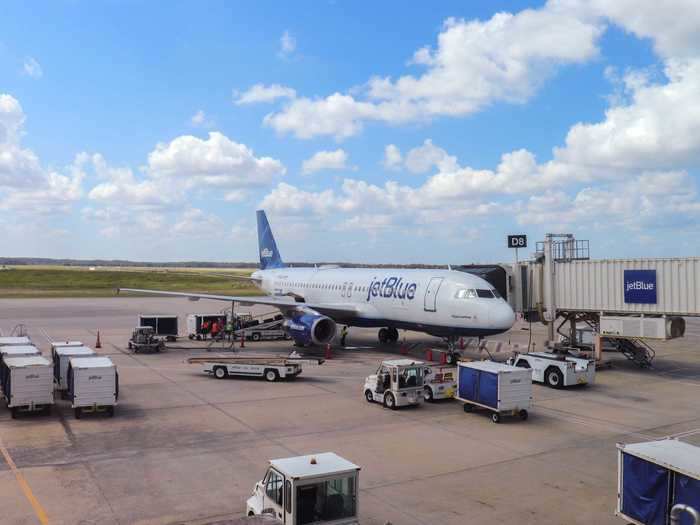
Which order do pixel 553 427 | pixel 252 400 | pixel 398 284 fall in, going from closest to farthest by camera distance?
pixel 553 427 < pixel 252 400 < pixel 398 284

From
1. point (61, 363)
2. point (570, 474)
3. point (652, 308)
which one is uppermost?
point (652, 308)

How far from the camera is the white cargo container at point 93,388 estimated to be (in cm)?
1844

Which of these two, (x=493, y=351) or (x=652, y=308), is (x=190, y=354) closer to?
(x=493, y=351)

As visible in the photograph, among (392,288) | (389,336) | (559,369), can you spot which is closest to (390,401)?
(559,369)

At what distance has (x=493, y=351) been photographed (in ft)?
112

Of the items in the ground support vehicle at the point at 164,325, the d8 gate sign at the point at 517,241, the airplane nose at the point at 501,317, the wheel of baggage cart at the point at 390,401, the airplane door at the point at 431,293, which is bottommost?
the wheel of baggage cart at the point at 390,401

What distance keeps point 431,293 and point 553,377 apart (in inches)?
279

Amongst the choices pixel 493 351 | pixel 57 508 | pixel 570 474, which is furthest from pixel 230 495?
pixel 493 351

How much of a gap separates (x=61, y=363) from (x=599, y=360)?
76.5 ft

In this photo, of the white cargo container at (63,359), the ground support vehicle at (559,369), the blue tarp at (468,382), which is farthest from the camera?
the ground support vehicle at (559,369)

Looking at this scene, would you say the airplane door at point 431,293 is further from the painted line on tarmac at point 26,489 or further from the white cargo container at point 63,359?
the painted line on tarmac at point 26,489

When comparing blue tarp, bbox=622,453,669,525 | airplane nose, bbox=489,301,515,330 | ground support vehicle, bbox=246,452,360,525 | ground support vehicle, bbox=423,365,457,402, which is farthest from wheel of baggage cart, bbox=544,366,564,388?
ground support vehicle, bbox=246,452,360,525

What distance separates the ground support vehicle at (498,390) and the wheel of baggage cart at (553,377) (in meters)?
5.60

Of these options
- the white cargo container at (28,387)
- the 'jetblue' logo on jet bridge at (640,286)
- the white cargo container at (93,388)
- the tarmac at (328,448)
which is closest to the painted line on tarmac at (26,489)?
the tarmac at (328,448)
